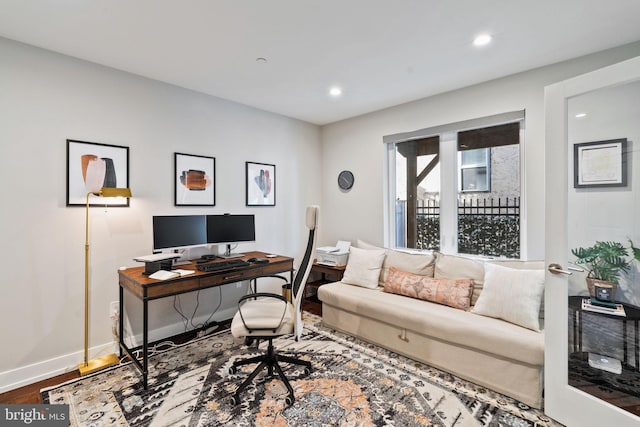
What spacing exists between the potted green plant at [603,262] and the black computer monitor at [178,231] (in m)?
3.03

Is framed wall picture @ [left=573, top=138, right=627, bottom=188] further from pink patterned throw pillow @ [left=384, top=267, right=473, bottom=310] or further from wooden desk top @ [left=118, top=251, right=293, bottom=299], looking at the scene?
wooden desk top @ [left=118, top=251, right=293, bottom=299]

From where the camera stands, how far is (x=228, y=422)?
1867 millimetres

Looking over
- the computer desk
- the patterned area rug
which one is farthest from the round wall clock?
the patterned area rug

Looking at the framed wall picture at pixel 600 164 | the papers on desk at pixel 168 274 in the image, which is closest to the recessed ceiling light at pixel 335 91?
the framed wall picture at pixel 600 164

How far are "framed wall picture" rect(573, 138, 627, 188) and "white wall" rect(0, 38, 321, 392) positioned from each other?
3.22 metres

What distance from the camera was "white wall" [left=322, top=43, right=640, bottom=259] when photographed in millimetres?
2721

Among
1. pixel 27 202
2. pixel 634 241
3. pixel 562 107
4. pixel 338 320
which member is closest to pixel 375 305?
pixel 338 320

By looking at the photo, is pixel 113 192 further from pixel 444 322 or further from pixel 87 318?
pixel 444 322

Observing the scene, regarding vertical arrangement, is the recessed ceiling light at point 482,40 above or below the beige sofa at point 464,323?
above

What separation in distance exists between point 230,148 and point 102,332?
7.36ft

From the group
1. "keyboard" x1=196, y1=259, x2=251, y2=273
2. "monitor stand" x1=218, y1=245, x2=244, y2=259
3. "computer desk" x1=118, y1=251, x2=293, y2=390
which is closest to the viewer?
"computer desk" x1=118, y1=251, x2=293, y2=390

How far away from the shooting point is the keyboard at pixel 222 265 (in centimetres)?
264

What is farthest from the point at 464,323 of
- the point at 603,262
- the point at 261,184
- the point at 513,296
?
the point at 261,184

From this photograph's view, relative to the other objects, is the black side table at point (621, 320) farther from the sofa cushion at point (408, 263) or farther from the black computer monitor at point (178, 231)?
the black computer monitor at point (178, 231)
